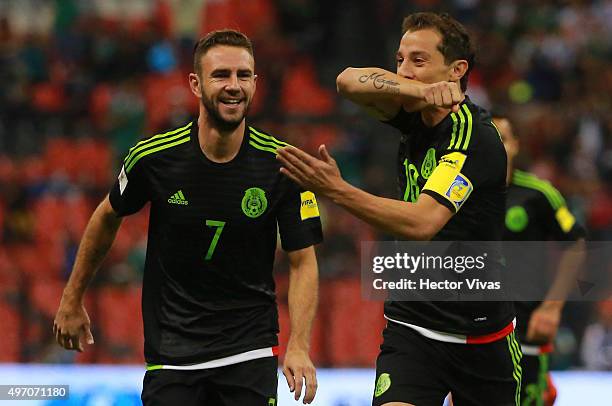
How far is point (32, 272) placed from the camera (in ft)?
38.7

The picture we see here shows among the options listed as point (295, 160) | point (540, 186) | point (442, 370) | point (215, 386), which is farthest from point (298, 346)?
point (540, 186)

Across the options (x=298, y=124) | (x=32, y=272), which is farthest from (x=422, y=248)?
(x=298, y=124)

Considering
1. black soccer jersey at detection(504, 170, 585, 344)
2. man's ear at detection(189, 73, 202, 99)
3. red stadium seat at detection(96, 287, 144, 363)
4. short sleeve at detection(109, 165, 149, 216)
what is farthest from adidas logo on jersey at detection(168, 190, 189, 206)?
red stadium seat at detection(96, 287, 144, 363)

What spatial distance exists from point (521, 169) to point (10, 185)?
704 cm

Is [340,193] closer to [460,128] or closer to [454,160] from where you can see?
A: [454,160]

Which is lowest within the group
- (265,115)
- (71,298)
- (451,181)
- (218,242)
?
(71,298)

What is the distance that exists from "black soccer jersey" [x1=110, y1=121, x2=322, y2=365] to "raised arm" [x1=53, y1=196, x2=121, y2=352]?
18 cm

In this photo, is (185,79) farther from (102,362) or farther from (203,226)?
(203,226)

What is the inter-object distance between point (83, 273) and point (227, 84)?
43.9 inches

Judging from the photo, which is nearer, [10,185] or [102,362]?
[102,362]

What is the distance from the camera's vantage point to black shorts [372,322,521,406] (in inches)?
204

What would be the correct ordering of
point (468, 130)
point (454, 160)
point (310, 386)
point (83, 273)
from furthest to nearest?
1. point (83, 273)
2. point (468, 130)
3. point (454, 160)
4. point (310, 386)

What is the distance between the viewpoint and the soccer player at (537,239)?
23.0ft

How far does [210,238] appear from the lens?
5.20 m
